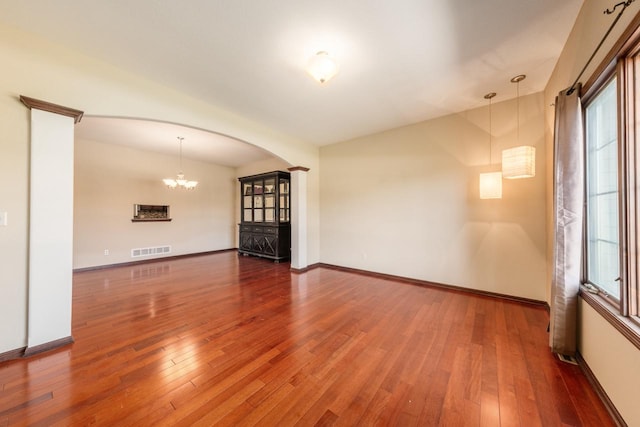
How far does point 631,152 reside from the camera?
135 cm

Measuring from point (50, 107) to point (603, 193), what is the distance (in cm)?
494

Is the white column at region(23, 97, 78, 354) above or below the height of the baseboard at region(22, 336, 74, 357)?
above

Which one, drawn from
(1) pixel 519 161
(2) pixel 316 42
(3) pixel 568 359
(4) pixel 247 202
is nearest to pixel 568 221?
(1) pixel 519 161

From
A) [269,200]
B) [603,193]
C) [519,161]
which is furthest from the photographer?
[269,200]

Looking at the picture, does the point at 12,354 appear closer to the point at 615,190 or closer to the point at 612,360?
the point at 612,360

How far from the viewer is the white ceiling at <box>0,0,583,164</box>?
1.81 meters

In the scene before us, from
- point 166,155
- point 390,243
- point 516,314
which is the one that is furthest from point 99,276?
point 516,314

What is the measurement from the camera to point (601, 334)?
160cm

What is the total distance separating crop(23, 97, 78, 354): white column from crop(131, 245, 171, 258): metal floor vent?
3982 millimetres

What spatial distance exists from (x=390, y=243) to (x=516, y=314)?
205cm

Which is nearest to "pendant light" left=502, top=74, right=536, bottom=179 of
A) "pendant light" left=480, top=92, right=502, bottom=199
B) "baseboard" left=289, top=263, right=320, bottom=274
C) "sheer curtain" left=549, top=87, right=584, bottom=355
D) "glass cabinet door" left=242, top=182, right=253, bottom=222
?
"pendant light" left=480, top=92, right=502, bottom=199

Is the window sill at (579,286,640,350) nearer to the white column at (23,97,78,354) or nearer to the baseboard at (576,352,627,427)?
the baseboard at (576,352,627,427)

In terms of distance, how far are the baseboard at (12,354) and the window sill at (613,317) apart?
4519mm

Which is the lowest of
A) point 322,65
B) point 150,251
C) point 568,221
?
point 150,251
